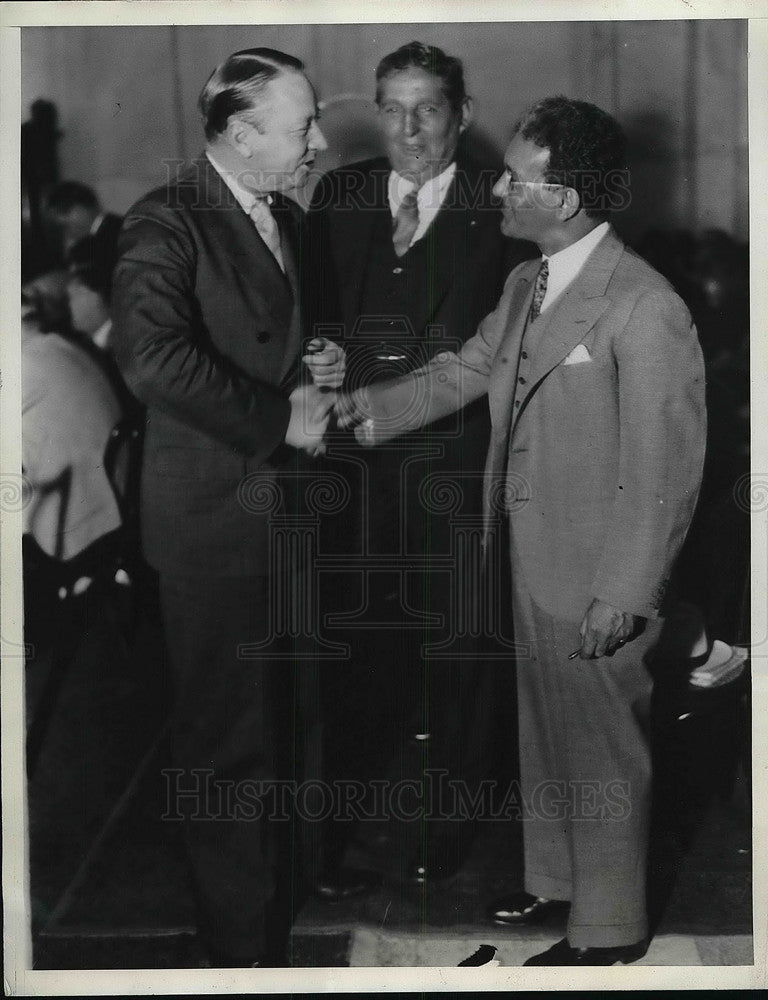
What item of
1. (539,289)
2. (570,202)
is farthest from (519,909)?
(570,202)

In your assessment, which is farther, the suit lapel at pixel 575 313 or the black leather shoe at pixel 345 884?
the black leather shoe at pixel 345 884

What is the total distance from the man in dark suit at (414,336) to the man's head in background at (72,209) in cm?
55

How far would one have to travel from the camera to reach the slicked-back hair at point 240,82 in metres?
2.94

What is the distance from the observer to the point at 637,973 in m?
3.05

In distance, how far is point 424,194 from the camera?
2965 mm

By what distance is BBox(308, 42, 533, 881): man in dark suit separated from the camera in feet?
9.68

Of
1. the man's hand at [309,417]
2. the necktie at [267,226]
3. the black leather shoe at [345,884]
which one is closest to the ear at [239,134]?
the necktie at [267,226]

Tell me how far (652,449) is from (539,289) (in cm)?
48

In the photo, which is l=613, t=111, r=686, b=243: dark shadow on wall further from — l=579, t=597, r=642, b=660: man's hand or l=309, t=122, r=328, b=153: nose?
l=579, t=597, r=642, b=660: man's hand


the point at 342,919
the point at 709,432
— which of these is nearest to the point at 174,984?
the point at 342,919

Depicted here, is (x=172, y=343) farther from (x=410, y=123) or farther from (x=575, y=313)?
(x=575, y=313)

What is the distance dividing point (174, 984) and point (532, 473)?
1599 millimetres

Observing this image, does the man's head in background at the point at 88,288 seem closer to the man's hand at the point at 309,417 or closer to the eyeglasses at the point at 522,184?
the man's hand at the point at 309,417

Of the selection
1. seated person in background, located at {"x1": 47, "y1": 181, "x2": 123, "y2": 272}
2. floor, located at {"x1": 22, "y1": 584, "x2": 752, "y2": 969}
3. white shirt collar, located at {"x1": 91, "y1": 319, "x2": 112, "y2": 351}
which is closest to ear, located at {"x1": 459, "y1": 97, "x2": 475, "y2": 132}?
seated person in background, located at {"x1": 47, "y1": 181, "x2": 123, "y2": 272}
